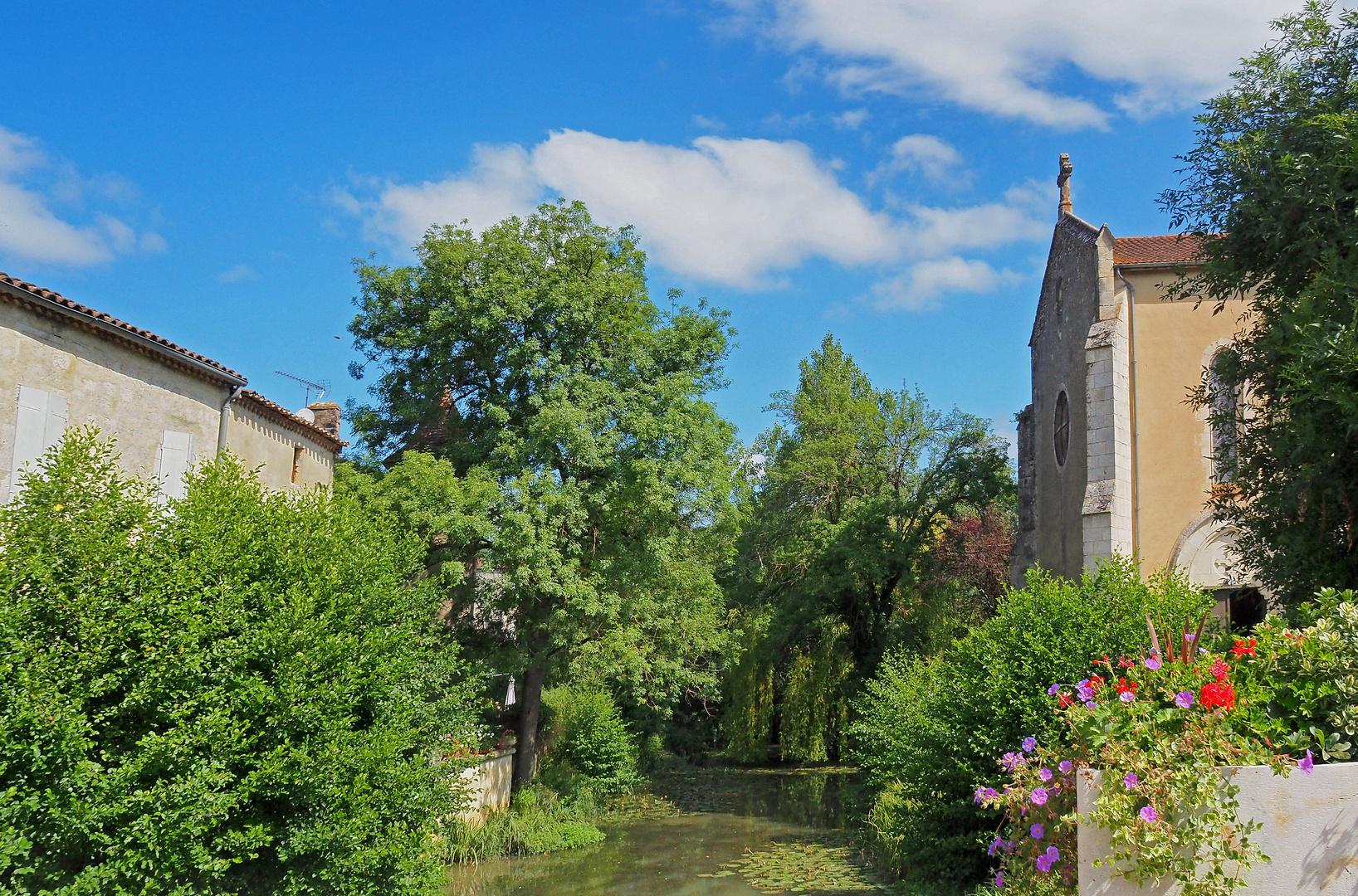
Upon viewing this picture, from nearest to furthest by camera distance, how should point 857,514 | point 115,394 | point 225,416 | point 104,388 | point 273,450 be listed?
point 104,388 < point 115,394 < point 225,416 < point 273,450 < point 857,514

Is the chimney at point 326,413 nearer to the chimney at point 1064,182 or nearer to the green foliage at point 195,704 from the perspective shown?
the green foliage at point 195,704

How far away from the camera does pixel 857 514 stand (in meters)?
27.9

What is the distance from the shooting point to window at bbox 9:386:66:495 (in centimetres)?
1128

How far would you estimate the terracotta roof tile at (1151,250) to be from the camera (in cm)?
1727

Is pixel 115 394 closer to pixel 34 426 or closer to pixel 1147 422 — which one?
pixel 34 426

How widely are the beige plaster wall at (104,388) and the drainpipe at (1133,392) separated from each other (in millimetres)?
14581

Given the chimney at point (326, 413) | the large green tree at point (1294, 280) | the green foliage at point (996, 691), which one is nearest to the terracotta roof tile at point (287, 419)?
the chimney at point (326, 413)

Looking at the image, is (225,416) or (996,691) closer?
(996,691)

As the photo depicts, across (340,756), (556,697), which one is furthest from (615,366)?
(340,756)

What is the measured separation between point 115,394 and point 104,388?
0.57 ft

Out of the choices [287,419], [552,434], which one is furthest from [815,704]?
[287,419]

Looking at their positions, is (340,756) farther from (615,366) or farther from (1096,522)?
(1096,522)

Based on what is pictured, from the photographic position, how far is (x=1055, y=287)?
20609mm

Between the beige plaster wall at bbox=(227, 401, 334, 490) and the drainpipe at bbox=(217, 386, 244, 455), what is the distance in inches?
4.8
